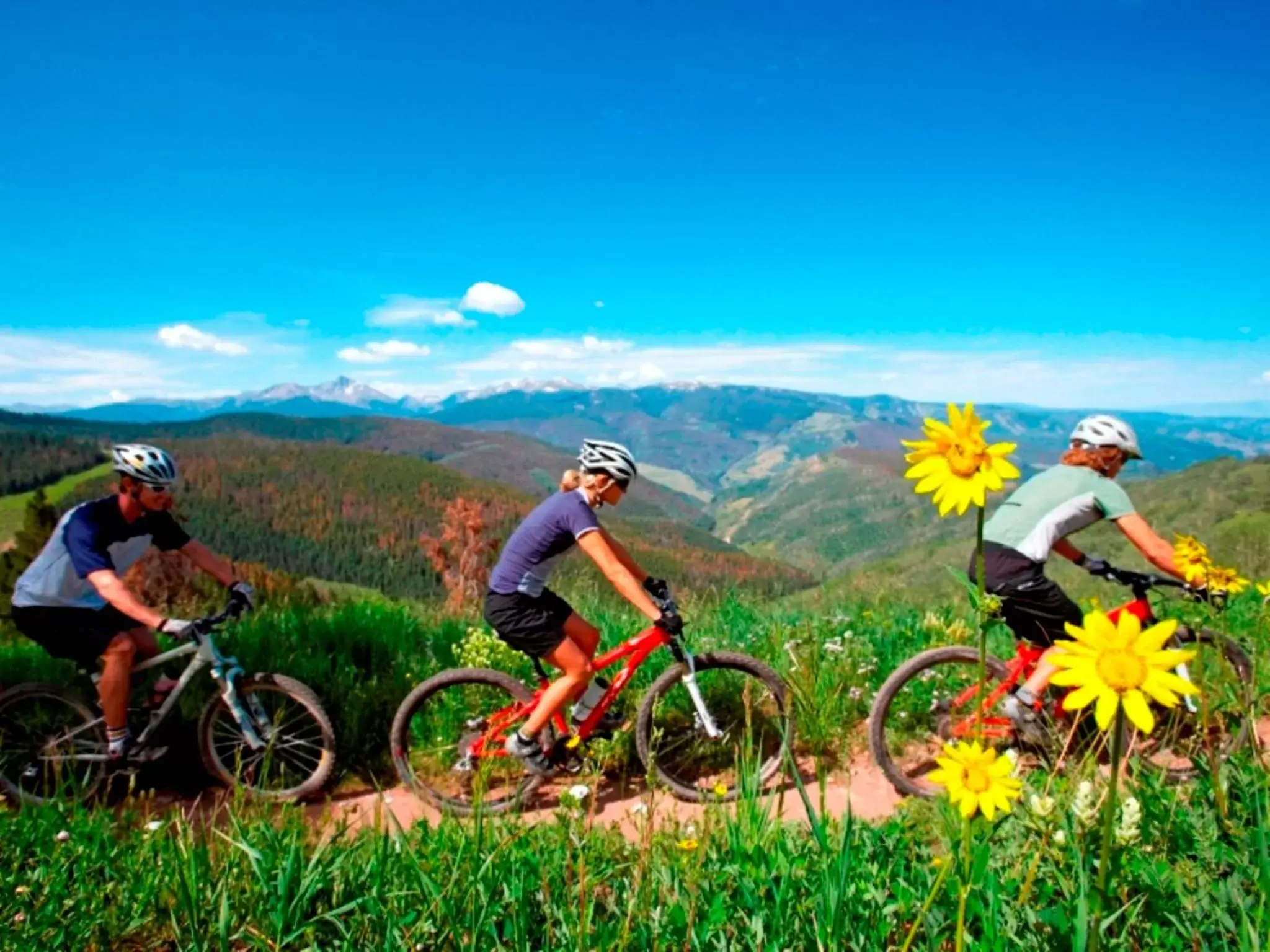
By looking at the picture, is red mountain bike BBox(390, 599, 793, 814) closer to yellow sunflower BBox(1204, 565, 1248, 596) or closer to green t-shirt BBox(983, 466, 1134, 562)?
green t-shirt BBox(983, 466, 1134, 562)

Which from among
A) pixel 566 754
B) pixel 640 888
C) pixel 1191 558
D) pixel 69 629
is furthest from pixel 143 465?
pixel 1191 558

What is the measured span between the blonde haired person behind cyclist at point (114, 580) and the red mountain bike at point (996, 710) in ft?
15.4

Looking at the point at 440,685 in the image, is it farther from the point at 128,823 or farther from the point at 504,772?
the point at 128,823

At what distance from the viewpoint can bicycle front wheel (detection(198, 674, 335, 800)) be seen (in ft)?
16.5

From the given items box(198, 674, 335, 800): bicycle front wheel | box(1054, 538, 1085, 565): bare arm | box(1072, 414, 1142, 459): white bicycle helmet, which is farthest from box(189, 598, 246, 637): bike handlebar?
box(1072, 414, 1142, 459): white bicycle helmet

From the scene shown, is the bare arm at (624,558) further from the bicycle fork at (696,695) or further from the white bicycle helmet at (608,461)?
the bicycle fork at (696,695)

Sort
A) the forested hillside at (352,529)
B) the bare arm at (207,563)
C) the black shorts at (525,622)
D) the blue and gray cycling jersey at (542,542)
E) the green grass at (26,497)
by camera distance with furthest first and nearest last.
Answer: the forested hillside at (352,529)
the green grass at (26,497)
the bare arm at (207,563)
the black shorts at (525,622)
the blue and gray cycling jersey at (542,542)

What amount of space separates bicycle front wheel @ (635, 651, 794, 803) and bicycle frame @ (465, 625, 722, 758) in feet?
0.26

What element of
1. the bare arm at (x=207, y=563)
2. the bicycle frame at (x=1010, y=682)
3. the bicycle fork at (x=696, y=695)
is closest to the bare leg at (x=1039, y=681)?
the bicycle frame at (x=1010, y=682)

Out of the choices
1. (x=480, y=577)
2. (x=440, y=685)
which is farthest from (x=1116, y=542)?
(x=440, y=685)

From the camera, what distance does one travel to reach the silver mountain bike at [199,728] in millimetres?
4914

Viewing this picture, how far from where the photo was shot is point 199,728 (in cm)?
509

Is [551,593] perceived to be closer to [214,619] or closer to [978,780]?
[214,619]

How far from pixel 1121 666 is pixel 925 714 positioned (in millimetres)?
4560
